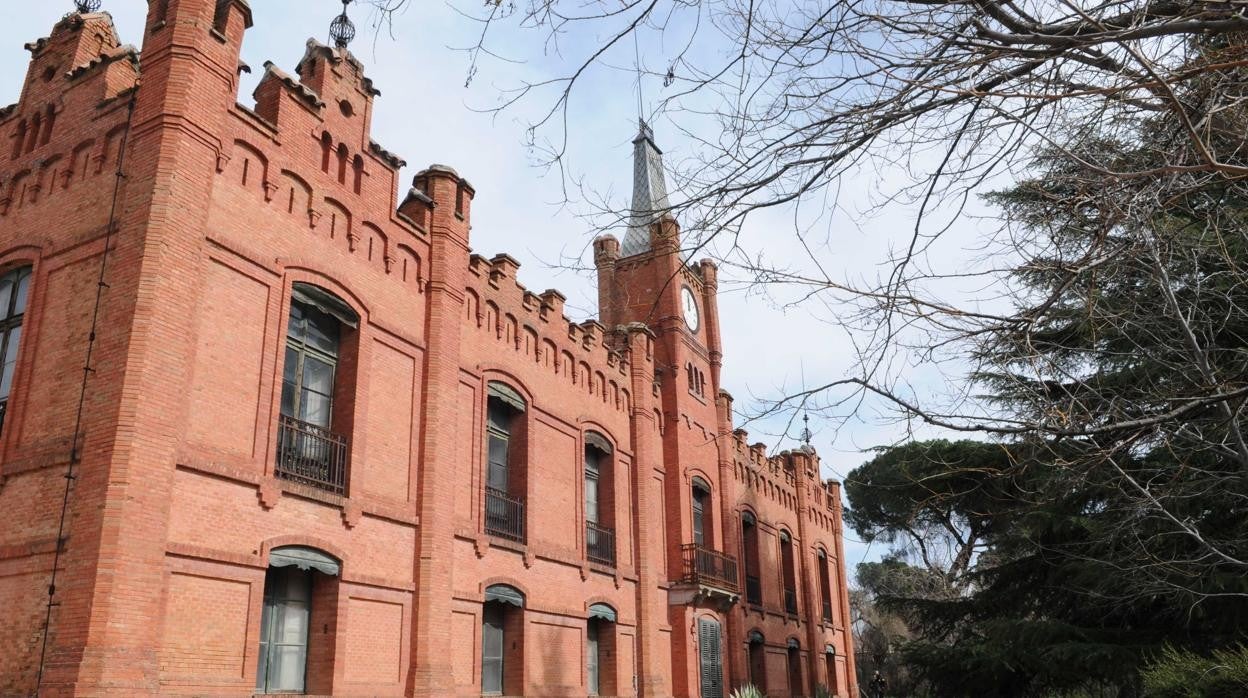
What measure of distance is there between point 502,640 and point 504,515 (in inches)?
88.8

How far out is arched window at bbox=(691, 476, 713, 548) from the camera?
25.5 metres

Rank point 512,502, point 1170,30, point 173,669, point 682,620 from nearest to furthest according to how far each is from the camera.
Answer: point 1170,30, point 173,669, point 512,502, point 682,620

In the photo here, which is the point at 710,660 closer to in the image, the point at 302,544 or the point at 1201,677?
the point at 1201,677

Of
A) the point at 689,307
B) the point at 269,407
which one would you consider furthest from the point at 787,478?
the point at 269,407

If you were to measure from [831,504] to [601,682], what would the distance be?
21.2 m

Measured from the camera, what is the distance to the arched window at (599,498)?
20.3 metres

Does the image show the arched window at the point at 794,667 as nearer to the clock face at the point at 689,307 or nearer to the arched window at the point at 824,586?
the arched window at the point at 824,586

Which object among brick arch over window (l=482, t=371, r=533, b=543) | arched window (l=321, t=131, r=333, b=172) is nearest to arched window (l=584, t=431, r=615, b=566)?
brick arch over window (l=482, t=371, r=533, b=543)

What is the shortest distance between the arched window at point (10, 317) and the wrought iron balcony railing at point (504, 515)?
25.0ft

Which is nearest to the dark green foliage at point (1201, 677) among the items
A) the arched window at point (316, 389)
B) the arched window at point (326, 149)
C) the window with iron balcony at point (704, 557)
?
the window with iron balcony at point (704, 557)

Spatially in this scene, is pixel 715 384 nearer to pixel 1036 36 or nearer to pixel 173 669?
pixel 173 669

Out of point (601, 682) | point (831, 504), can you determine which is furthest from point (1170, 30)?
point (831, 504)

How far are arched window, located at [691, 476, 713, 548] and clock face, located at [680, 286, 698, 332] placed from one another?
15.2 ft

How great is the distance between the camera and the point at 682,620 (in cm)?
2253
